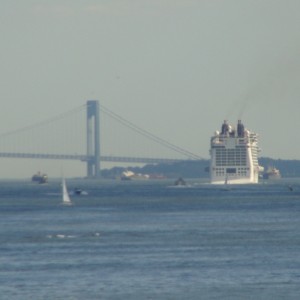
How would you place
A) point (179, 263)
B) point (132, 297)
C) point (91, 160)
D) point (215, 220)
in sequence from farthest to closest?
point (91, 160) → point (215, 220) → point (179, 263) → point (132, 297)

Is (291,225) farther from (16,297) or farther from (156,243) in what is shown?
(16,297)

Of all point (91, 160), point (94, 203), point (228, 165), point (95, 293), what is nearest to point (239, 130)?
point (228, 165)

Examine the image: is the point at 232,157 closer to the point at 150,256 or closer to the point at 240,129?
the point at 240,129

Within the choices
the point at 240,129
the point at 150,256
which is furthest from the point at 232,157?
the point at 150,256

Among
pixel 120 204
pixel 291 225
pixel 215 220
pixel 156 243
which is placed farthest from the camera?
pixel 120 204

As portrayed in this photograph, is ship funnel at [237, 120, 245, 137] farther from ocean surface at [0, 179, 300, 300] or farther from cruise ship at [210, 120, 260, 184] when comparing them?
ocean surface at [0, 179, 300, 300]

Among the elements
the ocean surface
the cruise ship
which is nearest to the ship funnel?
the cruise ship
